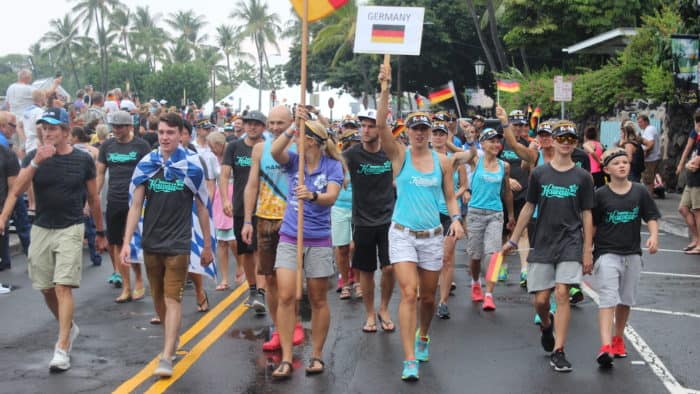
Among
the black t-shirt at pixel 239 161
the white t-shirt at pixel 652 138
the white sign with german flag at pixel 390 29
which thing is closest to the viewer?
the white sign with german flag at pixel 390 29

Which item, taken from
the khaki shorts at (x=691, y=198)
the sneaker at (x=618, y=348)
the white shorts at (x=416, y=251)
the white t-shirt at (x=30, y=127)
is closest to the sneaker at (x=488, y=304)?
the sneaker at (x=618, y=348)

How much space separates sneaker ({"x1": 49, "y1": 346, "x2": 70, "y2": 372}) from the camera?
7.01 m

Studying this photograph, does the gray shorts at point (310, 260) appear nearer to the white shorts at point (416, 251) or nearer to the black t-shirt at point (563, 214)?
the white shorts at point (416, 251)

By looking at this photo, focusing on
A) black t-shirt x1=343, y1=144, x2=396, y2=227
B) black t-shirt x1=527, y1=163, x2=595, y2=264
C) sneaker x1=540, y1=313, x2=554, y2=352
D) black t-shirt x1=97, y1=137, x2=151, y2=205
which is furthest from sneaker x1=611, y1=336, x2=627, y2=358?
black t-shirt x1=97, y1=137, x2=151, y2=205

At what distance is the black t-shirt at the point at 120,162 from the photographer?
10266 mm

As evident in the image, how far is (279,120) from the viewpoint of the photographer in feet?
24.7

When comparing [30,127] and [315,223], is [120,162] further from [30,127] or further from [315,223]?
[30,127]

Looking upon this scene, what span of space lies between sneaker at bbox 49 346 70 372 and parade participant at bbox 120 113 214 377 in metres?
0.80

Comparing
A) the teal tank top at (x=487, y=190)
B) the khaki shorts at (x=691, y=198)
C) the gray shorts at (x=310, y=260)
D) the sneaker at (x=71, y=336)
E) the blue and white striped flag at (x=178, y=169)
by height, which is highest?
the blue and white striped flag at (x=178, y=169)

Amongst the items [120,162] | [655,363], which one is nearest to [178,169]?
[120,162]

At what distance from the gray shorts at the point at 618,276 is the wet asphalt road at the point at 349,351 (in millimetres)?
545

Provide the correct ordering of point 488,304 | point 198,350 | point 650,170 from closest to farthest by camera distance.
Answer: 1. point 198,350
2. point 488,304
3. point 650,170

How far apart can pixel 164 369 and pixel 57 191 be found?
179 cm

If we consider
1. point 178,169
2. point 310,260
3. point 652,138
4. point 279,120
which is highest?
point 279,120
